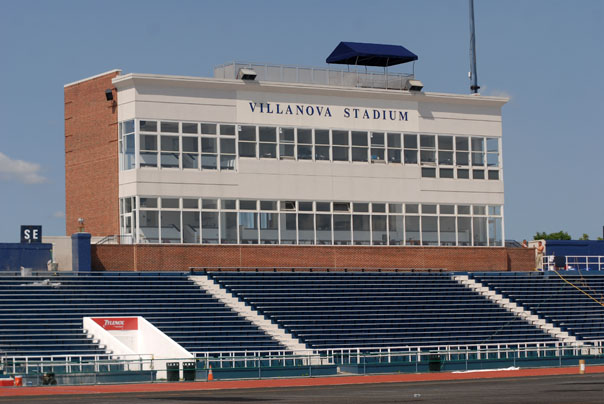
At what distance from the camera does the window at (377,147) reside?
59906mm

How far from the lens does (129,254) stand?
53.4 metres

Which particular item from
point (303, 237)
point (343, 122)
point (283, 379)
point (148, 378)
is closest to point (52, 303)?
point (148, 378)

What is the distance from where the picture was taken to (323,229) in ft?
191

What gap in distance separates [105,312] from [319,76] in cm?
1810

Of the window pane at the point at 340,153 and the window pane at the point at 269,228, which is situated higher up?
the window pane at the point at 340,153

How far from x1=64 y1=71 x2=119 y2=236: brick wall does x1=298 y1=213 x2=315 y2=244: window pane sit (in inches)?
355

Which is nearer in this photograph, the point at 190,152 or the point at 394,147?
the point at 190,152

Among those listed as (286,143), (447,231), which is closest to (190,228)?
(286,143)

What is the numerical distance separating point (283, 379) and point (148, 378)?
5.29 meters

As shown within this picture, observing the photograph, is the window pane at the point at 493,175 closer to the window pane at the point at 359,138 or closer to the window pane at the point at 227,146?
the window pane at the point at 359,138

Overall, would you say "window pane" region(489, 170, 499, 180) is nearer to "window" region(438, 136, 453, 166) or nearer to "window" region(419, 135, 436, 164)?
"window" region(438, 136, 453, 166)

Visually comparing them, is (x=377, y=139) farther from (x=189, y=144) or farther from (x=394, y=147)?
(x=189, y=144)

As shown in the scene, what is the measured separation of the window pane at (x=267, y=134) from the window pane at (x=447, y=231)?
33.5 ft

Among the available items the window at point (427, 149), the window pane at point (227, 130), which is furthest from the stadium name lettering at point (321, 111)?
the window at point (427, 149)
